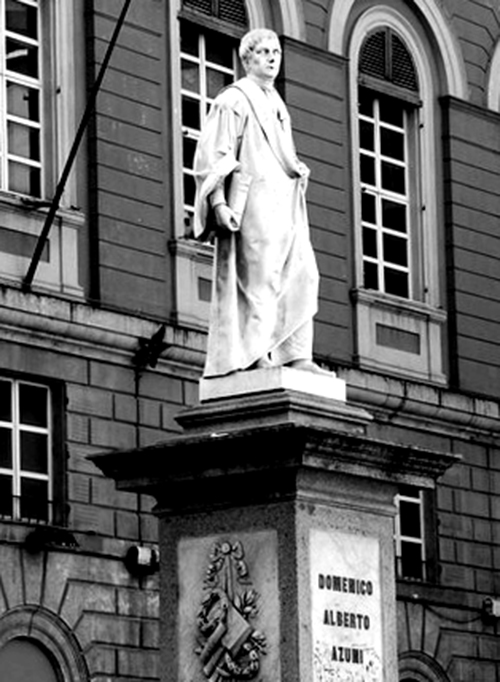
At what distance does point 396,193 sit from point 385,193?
→ 266mm

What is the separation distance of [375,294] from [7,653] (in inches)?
333

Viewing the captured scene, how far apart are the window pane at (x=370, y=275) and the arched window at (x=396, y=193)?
0.04ft

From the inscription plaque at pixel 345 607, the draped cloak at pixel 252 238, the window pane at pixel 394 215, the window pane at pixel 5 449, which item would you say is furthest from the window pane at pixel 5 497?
the inscription plaque at pixel 345 607

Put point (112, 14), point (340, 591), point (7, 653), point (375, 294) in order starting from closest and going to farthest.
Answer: point (340, 591) → point (7, 653) → point (112, 14) → point (375, 294)

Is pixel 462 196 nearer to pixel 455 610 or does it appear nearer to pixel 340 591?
pixel 455 610

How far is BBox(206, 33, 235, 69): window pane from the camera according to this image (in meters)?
36.9

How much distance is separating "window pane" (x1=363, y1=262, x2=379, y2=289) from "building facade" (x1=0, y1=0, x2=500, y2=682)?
0.09ft

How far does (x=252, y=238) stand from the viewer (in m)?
21.1

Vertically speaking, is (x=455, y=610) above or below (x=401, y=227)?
below

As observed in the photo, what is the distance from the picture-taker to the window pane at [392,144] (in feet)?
130

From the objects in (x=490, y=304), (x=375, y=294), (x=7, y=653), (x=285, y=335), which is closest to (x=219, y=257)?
(x=285, y=335)

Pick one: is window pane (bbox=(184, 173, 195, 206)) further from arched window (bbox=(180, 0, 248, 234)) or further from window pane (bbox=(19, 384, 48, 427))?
window pane (bbox=(19, 384, 48, 427))

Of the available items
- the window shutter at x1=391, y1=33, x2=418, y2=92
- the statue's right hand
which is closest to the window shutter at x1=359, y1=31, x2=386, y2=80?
the window shutter at x1=391, y1=33, x2=418, y2=92

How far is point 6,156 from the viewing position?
33.5 metres
